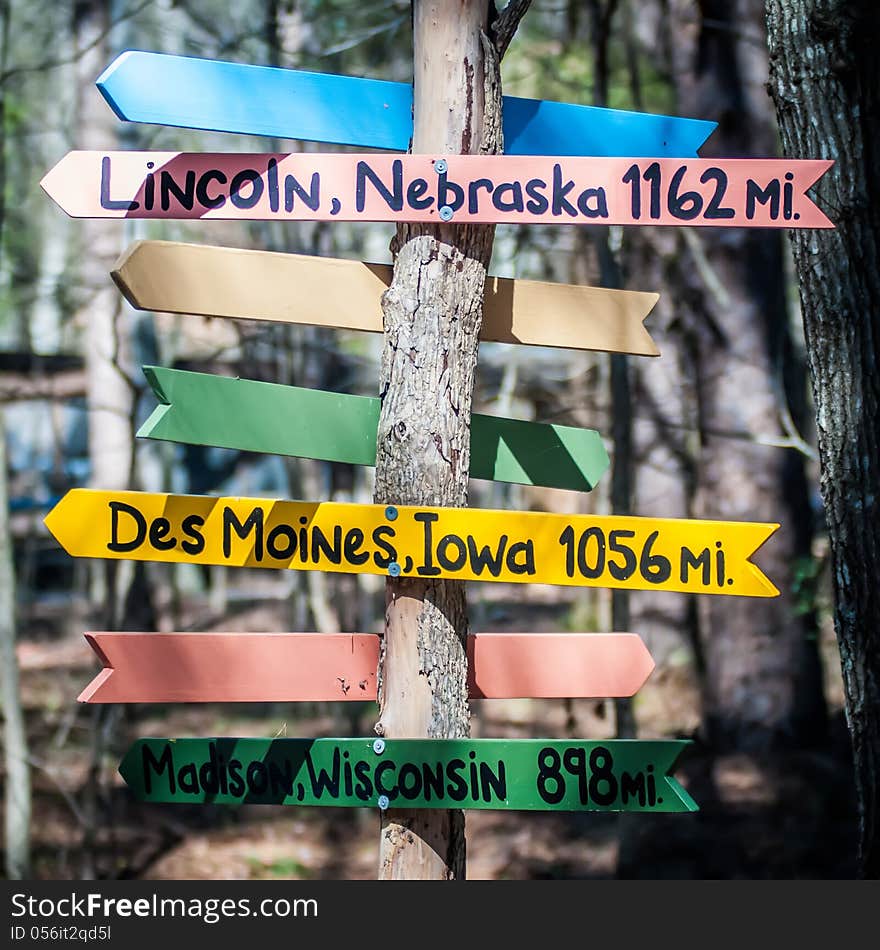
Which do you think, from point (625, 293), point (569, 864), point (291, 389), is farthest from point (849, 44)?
point (569, 864)

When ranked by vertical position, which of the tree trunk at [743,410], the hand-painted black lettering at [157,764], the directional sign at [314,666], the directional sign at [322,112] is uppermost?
the tree trunk at [743,410]

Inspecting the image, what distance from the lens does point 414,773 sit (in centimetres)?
221

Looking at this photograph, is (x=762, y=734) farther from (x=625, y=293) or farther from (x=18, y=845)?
(x=625, y=293)

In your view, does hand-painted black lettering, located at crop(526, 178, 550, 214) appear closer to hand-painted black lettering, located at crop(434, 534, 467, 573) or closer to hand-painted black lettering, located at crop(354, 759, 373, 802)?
hand-painted black lettering, located at crop(434, 534, 467, 573)

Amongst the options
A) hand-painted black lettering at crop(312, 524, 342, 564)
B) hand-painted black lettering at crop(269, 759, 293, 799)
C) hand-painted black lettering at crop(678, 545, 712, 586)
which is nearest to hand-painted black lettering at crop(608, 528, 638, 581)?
hand-painted black lettering at crop(678, 545, 712, 586)

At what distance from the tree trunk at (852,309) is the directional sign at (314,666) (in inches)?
36.1

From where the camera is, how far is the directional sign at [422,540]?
2207 mm

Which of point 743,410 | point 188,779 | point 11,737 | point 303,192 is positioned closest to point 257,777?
point 188,779

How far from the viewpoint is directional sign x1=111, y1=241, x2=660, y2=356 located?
2.25 meters

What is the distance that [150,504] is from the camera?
2.22 m

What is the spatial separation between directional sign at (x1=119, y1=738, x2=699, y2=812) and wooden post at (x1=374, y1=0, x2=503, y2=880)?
0.21 ft

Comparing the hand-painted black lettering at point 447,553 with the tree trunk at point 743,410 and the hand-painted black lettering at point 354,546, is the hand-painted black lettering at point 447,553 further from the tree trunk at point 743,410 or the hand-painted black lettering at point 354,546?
the tree trunk at point 743,410

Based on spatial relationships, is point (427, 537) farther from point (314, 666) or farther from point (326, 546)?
point (314, 666)

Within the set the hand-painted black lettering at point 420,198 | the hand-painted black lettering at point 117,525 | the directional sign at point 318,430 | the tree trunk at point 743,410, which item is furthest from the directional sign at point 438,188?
the tree trunk at point 743,410
